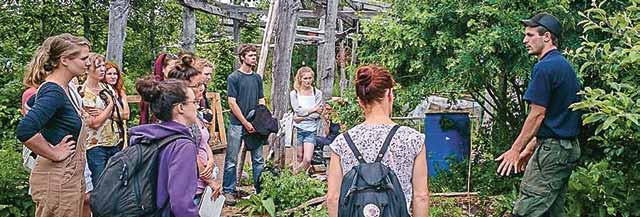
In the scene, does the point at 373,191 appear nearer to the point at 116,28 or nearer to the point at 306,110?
the point at 306,110

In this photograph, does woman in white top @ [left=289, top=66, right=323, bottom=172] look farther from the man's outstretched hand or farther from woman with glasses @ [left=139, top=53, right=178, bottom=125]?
the man's outstretched hand

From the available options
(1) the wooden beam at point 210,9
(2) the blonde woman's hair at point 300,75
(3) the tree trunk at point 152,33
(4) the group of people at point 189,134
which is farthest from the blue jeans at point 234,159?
(3) the tree trunk at point 152,33

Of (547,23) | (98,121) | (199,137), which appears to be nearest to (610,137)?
(547,23)

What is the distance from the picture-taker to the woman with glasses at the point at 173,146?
2.80 metres

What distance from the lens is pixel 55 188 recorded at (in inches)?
143

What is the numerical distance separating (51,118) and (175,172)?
1106 mm

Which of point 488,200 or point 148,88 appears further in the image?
point 488,200

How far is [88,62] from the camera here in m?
3.79

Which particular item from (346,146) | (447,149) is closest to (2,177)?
(346,146)

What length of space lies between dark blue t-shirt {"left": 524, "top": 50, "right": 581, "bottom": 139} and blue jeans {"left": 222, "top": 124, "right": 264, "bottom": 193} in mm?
2951

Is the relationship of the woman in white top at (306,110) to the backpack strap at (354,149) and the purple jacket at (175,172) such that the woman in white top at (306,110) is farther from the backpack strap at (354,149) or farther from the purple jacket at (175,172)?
the purple jacket at (175,172)

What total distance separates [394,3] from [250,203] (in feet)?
7.76

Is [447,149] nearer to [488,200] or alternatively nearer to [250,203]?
[488,200]

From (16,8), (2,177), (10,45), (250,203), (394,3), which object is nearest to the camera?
A: (2,177)
